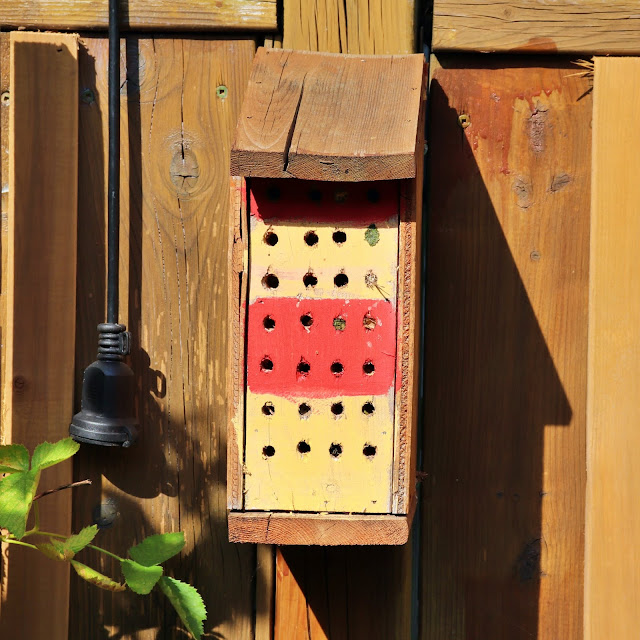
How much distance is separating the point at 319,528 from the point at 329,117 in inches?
39.4

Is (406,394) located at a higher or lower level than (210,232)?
lower

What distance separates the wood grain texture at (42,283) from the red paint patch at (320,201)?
748 mm

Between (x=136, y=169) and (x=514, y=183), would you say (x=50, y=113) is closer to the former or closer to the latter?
(x=136, y=169)

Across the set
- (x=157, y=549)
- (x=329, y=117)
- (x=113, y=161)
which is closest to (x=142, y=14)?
(x=113, y=161)

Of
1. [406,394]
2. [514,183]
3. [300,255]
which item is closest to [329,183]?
[300,255]

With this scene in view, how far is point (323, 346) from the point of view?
6.99 ft

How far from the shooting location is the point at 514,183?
2590mm

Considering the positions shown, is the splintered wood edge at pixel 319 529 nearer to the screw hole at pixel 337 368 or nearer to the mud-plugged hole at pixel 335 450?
the mud-plugged hole at pixel 335 450

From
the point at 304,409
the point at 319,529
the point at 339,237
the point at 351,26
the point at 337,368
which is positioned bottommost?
the point at 319,529

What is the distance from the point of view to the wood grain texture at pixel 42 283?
2586mm

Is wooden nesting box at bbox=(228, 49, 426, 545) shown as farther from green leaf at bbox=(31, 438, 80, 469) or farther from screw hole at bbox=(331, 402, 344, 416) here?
green leaf at bbox=(31, 438, 80, 469)

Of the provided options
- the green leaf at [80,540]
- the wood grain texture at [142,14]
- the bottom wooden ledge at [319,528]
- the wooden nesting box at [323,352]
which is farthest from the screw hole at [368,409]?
the wood grain texture at [142,14]

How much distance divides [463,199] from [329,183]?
0.60 metres

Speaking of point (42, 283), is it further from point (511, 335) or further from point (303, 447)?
point (511, 335)
